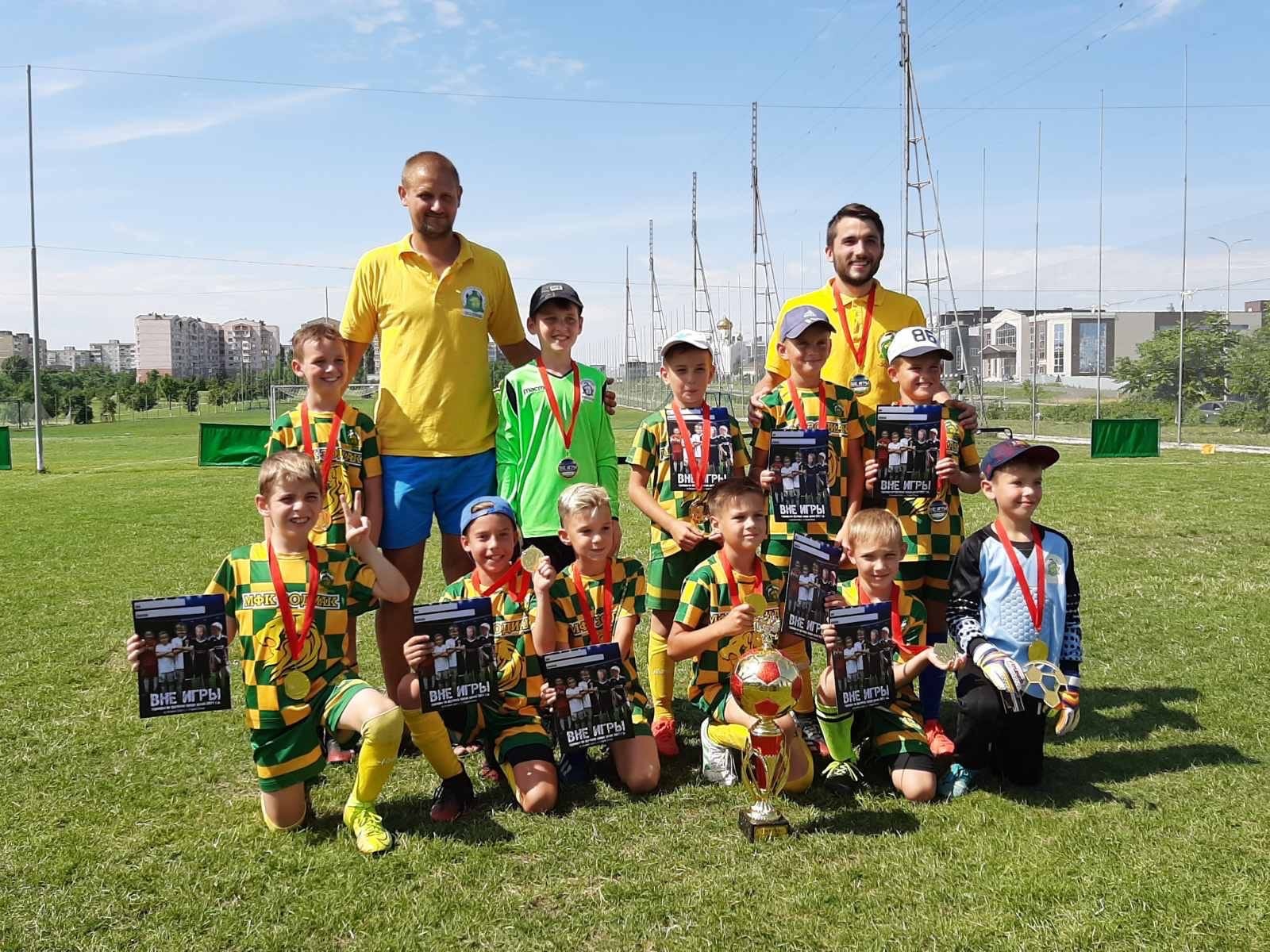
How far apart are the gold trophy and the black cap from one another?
2.10m

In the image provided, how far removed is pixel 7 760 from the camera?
514 cm

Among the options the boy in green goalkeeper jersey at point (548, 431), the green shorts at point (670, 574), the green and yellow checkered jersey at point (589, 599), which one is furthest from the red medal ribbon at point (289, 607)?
the green shorts at point (670, 574)

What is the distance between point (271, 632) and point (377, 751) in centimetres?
70

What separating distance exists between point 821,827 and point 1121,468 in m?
20.5

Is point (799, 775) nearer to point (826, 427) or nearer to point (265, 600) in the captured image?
point (826, 427)

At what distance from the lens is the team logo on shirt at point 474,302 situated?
17.0 feet

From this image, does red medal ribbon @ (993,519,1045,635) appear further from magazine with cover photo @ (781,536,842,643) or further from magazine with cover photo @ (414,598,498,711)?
magazine with cover photo @ (414,598,498,711)

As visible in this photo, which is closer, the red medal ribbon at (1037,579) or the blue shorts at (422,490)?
the red medal ribbon at (1037,579)

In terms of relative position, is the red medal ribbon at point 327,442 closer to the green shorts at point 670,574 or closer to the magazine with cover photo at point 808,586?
the green shorts at point 670,574

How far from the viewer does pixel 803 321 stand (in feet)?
16.6

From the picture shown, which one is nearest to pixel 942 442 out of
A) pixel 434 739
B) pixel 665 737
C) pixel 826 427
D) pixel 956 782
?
pixel 826 427

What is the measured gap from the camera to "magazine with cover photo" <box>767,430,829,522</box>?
16.0 feet

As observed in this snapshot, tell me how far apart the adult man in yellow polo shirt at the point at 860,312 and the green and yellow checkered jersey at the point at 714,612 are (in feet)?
3.61

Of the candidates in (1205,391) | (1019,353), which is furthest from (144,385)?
(1019,353)
